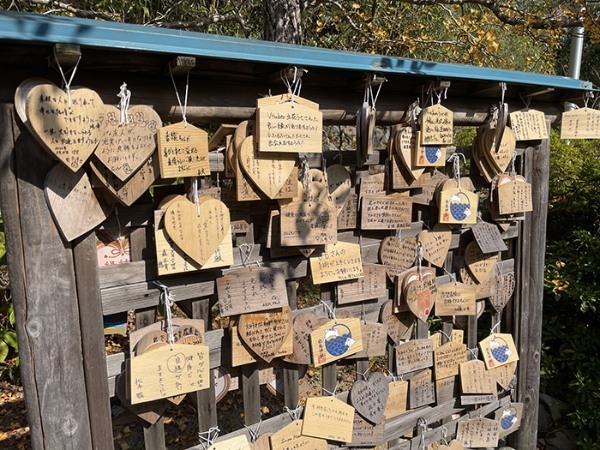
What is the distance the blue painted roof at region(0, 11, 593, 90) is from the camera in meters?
1.29

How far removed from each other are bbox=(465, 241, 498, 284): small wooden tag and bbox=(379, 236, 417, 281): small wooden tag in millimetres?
385

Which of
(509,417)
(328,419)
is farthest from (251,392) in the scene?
(509,417)

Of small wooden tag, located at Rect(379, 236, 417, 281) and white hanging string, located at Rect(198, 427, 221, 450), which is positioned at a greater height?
small wooden tag, located at Rect(379, 236, 417, 281)

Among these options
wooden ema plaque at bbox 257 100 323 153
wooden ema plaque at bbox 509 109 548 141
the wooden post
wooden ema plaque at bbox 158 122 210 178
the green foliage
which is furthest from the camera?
the green foliage

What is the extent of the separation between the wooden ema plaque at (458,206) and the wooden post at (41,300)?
1618 mm

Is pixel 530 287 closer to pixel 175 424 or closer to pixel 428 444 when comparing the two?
pixel 428 444

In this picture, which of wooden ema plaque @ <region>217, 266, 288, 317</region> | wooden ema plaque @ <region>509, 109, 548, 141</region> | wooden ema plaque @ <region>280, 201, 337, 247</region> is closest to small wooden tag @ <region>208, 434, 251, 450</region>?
wooden ema plaque @ <region>217, 266, 288, 317</region>

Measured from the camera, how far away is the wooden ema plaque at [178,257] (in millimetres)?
1700

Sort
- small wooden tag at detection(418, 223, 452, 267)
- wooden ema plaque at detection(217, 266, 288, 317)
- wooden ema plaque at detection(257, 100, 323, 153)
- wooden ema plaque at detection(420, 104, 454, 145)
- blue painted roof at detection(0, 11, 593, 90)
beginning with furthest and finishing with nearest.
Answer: small wooden tag at detection(418, 223, 452, 267)
wooden ema plaque at detection(420, 104, 454, 145)
wooden ema plaque at detection(217, 266, 288, 317)
wooden ema plaque at detection(257, 100, 323, 153)
blue painted roof at detection(0, 11, 593, 90)

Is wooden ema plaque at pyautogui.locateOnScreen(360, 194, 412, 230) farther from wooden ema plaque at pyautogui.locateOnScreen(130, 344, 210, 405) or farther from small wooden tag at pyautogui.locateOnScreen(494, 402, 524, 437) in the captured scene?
small wooden tag at pyautogui.locateOnScreen(494, 402, 524, 437)

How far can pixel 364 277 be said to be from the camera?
227cm

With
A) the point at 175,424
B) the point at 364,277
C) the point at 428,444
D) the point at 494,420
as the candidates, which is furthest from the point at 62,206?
the point at 175,424

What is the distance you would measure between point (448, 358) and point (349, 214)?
40.7 inches

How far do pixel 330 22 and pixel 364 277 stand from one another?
14.8 feet
